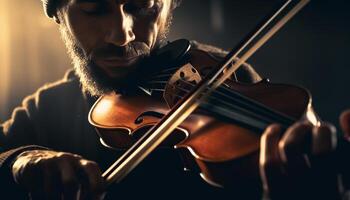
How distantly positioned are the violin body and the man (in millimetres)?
59

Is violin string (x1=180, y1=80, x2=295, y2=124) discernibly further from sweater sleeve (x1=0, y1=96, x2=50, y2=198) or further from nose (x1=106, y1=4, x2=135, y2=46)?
sweater sleeve (x1=0, y1=96, x2=50, y2=198)

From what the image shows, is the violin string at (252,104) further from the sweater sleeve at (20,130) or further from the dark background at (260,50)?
the dark background at (260,50)

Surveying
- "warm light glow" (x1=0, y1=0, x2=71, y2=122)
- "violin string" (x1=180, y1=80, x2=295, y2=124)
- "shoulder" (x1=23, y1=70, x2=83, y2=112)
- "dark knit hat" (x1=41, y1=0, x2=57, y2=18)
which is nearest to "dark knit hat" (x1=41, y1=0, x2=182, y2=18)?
"dark knit hat" (x1=41, y1=0, x2=57, y2=18)

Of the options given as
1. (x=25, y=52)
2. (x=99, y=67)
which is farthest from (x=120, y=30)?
(x=25, y=52)

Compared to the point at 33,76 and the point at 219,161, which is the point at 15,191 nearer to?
the point at 219,161

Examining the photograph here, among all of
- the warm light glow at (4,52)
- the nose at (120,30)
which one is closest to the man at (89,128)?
the nose at (120,30)

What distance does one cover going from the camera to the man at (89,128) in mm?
555

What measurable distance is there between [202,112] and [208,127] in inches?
1.8

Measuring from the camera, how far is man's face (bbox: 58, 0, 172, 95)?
31.9 inches

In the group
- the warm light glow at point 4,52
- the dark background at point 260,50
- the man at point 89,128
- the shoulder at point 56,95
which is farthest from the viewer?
the warm light glow at point 4,52

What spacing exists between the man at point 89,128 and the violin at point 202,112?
0.15ft

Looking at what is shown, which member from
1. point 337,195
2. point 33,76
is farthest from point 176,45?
point 33,76

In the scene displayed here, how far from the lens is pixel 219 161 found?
1.85 feet

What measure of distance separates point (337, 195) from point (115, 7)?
551 mm
